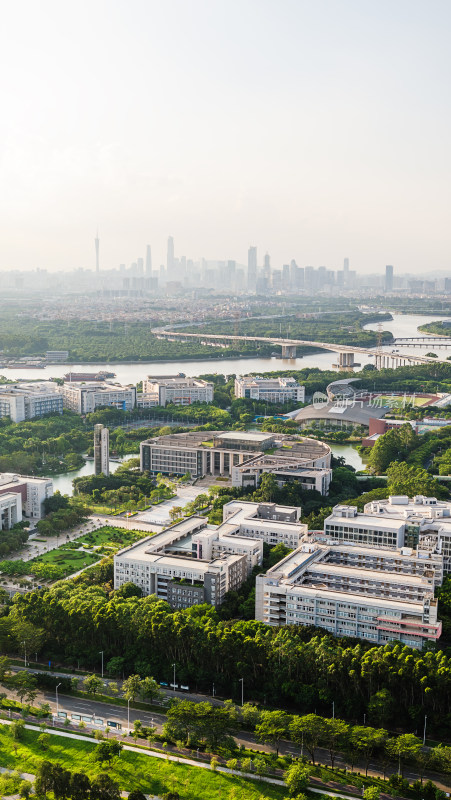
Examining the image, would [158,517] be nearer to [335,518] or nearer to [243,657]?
[335,518]

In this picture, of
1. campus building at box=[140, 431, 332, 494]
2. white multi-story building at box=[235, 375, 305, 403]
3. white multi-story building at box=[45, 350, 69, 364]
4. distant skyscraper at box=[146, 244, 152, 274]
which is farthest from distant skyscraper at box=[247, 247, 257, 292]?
campus building at box=[140, 431, 332, 494]

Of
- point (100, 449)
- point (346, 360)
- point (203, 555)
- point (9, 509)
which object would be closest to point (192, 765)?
point (203, 555)

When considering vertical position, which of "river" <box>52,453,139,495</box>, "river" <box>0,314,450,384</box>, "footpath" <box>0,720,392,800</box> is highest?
"river" <box>0,314,450,384</box>

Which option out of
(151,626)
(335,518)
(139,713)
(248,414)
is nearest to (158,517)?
(335,518)

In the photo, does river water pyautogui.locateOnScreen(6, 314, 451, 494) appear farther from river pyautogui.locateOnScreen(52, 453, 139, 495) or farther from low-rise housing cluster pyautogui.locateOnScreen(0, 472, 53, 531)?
low-rise housing cluster pyautogui.locateOnScreen(0, 472, 53, 531)

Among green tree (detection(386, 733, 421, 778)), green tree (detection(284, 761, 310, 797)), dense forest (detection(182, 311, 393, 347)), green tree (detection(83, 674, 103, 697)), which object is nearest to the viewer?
green tree (detection(284, 761, 310, 797))

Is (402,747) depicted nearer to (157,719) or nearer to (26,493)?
(157,719)
